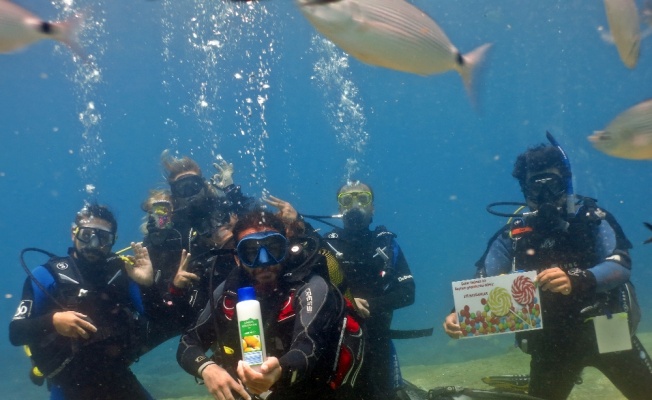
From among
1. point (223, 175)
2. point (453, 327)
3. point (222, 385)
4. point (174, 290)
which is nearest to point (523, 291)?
point (453, 327)

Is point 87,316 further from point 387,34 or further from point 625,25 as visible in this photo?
point 625,25

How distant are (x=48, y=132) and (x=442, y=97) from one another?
63323mm

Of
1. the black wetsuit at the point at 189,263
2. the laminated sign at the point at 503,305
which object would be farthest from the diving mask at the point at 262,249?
the laminated sign at the point at 503,305

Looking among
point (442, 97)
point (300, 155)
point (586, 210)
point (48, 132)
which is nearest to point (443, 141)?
point (300, 155)

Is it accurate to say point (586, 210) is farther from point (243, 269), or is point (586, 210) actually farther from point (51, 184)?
point (51, 184)

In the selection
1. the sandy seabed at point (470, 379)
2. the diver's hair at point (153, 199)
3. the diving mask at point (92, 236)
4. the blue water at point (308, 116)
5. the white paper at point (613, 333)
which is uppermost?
the blue water at point (308, 116)

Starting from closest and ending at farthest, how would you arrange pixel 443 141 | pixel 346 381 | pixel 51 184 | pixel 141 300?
pixel 346 381, pixel 141 300, pixel 51 184, pixel 443 141

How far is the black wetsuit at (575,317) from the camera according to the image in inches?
175

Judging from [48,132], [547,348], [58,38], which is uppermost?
[48,132]

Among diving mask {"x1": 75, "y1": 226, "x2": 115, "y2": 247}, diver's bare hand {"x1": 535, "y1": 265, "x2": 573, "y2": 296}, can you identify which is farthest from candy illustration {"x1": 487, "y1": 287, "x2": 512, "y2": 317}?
diving mask {"x1": 75, "y1": 226, "x2": 115, "y2": 247}

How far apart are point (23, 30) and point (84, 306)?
340 centimetres

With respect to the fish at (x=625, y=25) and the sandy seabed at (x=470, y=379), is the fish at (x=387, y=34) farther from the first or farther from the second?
the sandy seabed at (x=470, y=379)

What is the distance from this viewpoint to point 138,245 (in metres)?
5.05

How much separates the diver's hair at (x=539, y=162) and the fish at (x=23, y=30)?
14.0ft
